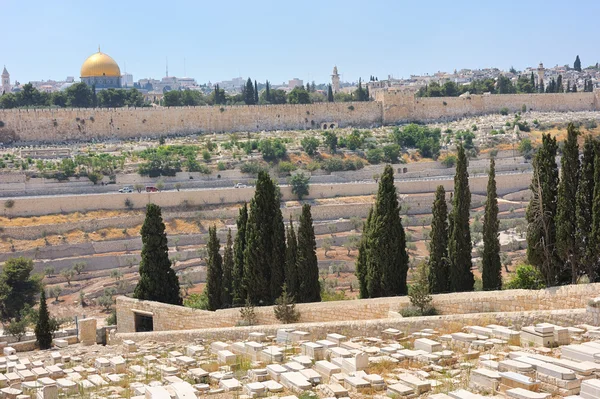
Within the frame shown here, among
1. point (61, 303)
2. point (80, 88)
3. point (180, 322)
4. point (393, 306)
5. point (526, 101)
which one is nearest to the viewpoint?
point (393, 306)

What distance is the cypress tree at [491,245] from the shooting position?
1462 centimetres

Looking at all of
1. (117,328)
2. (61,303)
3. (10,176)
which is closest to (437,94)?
(10,176)

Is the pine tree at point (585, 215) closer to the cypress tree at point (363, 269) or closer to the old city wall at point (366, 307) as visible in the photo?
the old city wall at point (366, 307)

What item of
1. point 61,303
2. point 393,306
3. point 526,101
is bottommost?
point 61,303

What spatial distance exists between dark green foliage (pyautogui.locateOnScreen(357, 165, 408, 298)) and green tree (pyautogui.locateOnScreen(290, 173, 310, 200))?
23633 millimetres

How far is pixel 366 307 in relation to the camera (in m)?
13.5

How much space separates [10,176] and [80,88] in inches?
815

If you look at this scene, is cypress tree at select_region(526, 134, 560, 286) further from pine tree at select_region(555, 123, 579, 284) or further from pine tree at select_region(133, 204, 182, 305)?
pine tree at select_region(133, 204, 182, 305)

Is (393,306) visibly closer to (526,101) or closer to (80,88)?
(80,88)

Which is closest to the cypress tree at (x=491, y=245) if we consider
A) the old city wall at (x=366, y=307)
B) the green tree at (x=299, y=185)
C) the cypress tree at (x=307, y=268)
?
the old city wall at (x=366, y=307)

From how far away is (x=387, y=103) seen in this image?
5944 centimetres

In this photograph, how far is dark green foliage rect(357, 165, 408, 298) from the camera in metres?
14.7

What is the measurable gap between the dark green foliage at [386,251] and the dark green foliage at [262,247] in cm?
171

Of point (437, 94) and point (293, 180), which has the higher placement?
point (437, 94)
